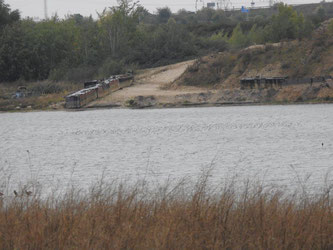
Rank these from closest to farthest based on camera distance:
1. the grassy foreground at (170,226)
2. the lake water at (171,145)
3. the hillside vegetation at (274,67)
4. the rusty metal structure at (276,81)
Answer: the grassy foreground at (170,226)
the lake water at (171,145)
the rusty metal structure at (276,81)
the hillside vegetation at (274,67)

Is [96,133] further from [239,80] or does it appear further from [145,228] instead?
[145,228]

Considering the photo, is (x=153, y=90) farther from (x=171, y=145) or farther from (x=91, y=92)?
(x=171, y=145)

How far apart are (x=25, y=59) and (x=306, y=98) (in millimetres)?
29187

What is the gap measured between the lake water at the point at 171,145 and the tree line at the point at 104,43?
16717 mm

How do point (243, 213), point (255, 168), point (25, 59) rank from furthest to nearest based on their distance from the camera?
point (25, 59), point (255, 168), point (243, 213)

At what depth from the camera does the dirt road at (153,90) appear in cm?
4234

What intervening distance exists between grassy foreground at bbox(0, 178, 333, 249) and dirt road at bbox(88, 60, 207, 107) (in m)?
30.8

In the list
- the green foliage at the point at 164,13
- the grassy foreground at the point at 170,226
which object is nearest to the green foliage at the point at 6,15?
the grassy foreground at the point at 170,226

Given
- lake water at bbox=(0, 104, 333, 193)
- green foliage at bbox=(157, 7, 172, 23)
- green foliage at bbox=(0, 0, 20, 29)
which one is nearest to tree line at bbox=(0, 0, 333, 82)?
green foliage at bbox=(0, 0, 20, 29)

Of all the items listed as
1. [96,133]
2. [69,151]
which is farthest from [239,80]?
[69,151]

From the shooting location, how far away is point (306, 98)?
3944 cm

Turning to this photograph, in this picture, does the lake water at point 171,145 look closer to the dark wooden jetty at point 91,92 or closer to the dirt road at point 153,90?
the dark wooden jetty at point 91,92

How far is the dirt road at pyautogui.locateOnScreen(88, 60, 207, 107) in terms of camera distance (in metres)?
42.3

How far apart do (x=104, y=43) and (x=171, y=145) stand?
146 feet
